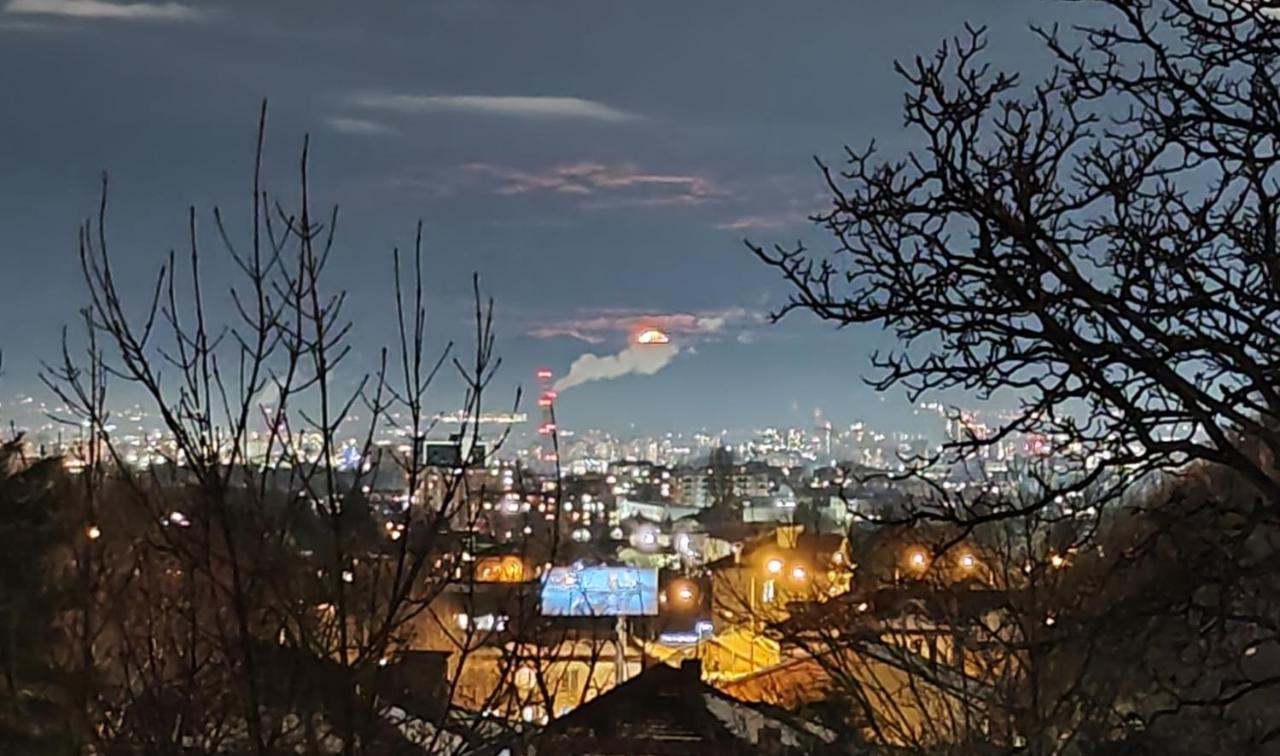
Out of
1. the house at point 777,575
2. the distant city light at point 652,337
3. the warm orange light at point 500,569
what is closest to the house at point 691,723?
the house at point 777,575

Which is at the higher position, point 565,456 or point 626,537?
point 626,537

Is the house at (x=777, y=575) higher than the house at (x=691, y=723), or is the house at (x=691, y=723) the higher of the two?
the house at (x=777, y=575)

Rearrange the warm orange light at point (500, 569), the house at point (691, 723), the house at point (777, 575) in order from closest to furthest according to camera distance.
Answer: the warm orange light at point (500, 569)
the house at point (691, 723)
the house at point (777, 575)

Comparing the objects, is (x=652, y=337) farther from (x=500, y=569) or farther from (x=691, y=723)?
(x=691, y=723)

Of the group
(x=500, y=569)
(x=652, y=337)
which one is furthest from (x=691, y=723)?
(x=500, y=569)

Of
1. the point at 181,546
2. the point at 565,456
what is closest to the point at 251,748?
the point at 181,546

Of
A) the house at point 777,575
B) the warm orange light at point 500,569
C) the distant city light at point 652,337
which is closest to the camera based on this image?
the warm orange light at point 500,569

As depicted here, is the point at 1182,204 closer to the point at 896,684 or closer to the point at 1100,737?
the point at 1100,737

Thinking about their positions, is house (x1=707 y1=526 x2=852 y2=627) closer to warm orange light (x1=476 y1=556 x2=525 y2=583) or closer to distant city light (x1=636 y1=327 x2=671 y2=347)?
distant city light (x1=636 y1=327 x2=671 y2=347)

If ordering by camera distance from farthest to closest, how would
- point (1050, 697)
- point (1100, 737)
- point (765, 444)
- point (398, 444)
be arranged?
1. point (765, 444)
2. point (1050, 697)
3. point (1100, 737)
4. point (398, 444)

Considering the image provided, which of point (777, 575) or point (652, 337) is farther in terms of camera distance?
point (777, 575)

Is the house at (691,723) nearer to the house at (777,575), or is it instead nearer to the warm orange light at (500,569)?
the house at (777,575)
